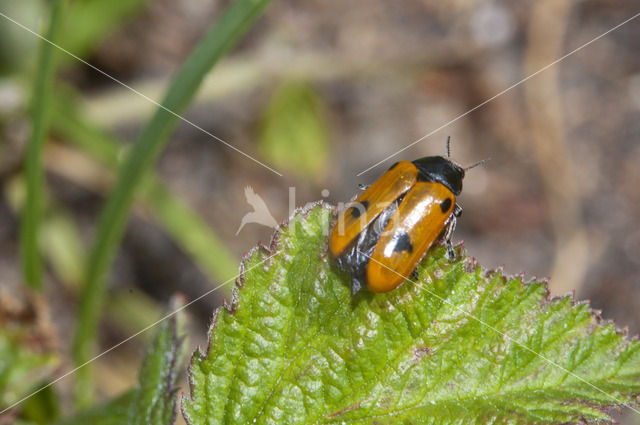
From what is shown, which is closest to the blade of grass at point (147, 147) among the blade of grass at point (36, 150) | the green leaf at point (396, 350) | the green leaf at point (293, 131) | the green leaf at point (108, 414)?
the blade of grass at point (36, 150)

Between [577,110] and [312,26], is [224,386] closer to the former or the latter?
[312,26]

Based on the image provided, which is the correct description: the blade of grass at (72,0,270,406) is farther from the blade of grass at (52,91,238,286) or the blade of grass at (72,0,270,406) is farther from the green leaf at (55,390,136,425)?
the blade of grass at (52,91,238,286)

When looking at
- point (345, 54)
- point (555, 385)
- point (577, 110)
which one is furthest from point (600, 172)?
point (555, 385)

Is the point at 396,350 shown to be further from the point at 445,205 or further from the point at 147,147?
the point at 147,147

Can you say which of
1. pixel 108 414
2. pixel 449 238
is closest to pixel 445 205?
pixel 449 238

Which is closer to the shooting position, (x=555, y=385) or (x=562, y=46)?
(x=555, y=385)

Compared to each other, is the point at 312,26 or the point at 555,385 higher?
the point at 312,26

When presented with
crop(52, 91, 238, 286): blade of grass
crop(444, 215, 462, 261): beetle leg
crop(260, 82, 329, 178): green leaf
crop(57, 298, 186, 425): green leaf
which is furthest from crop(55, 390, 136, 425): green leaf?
crop(260, 82, 329, 178): green leaf

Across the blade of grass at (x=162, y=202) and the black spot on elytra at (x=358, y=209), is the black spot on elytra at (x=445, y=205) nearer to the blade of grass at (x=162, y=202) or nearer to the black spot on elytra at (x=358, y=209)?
the black spot on elytra at (x=358, y=209)
